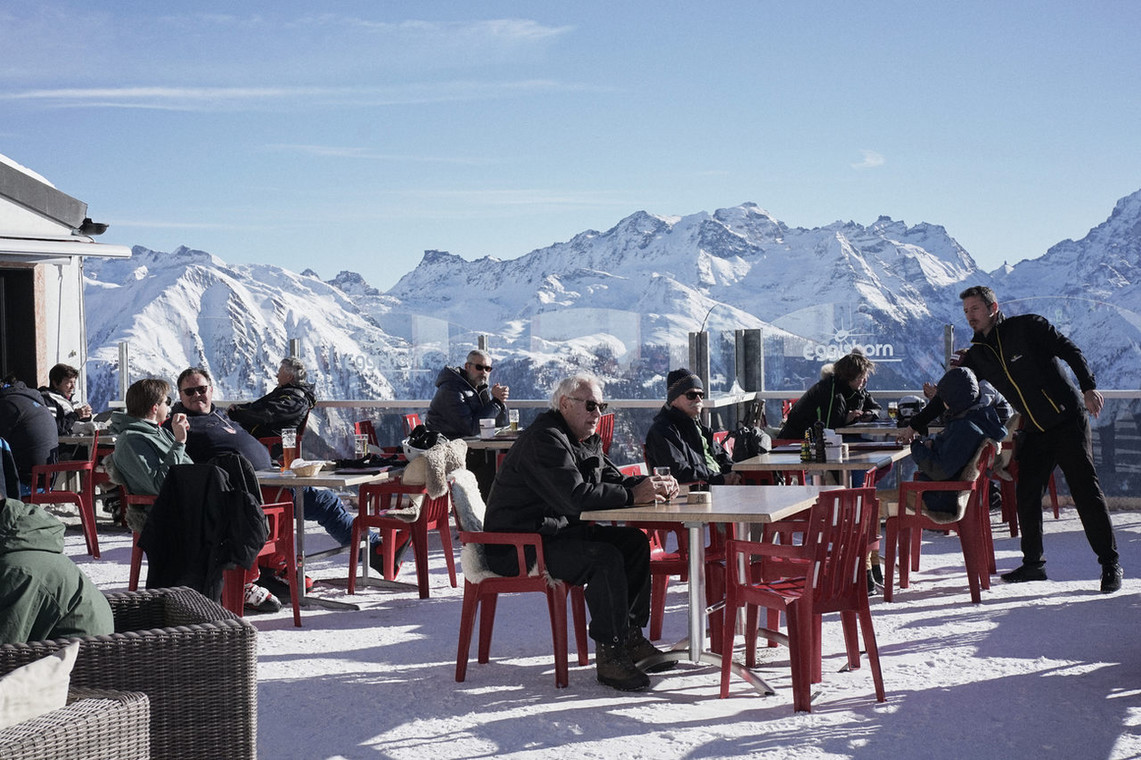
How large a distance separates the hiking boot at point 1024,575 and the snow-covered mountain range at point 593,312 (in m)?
3.91

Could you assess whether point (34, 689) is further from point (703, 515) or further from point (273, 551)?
point (273, 551)

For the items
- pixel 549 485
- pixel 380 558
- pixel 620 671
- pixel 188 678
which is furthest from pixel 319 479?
pixel 188 678

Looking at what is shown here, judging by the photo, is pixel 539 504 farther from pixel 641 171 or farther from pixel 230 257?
pixel 641 171

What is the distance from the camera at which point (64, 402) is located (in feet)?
34.2

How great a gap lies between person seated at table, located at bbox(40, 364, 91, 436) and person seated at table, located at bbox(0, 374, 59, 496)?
3.21ft

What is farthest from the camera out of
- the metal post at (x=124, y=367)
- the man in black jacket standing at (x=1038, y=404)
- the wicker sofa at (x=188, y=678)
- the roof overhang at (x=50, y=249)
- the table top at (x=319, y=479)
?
the metal post at (x=124, y=367)

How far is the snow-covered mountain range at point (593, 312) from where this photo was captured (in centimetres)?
1149

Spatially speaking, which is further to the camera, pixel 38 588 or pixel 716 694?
pixel 716 694

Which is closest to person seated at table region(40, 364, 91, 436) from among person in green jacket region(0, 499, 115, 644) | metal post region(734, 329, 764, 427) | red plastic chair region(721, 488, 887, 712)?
metal post region(734, 329, 764, 427)

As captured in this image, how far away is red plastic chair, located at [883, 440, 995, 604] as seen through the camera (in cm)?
665

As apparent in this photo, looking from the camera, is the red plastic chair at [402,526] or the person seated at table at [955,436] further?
the red plastic chair at [402,526]

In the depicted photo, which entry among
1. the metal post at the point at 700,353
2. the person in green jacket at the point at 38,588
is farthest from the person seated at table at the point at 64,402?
the person in green jacket at the point at 38,588

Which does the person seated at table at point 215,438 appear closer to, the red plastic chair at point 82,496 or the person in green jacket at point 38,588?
the red plastic chair at point 82,496

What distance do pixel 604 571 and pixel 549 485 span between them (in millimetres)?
400
